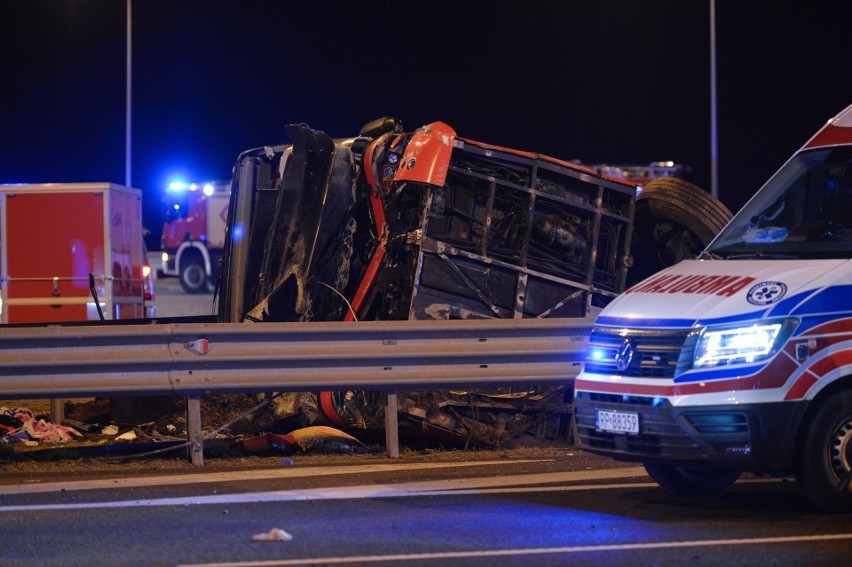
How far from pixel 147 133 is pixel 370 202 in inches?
1632

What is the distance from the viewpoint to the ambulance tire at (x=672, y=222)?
1186 cm

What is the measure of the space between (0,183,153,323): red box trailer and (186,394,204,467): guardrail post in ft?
25.9

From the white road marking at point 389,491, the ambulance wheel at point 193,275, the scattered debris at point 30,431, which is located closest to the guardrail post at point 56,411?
the scattered debris at point 30,431

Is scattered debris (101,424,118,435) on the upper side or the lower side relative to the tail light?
lower

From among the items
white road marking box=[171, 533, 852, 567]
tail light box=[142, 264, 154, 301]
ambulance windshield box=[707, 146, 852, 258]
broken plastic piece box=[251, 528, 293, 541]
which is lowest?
white road marking box=[171, 533, 852, 567]

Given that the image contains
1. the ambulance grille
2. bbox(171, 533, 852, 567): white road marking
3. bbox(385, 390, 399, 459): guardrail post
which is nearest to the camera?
bbox(171, 533, 852, 567): white road marking

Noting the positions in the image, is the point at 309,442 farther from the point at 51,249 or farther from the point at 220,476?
the point at 51,249

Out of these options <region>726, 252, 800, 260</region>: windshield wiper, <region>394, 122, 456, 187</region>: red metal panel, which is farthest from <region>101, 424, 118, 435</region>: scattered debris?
<region>726, 252, 800, 260</region>: windshield wiper

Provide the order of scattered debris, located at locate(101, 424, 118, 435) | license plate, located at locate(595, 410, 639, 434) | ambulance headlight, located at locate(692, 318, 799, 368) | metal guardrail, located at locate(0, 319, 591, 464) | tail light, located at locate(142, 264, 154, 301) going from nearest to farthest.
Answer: ambulance headlight, located at locate(692, 318, 799, 368), license plate, located at locate(595, 410, 639, 434), metal guardrail, located at locate(0, 319, 591, 464), scattered debris, located at locate(101, 424, 118, 435), tail light, located at locate(142, 264, 154, 301)

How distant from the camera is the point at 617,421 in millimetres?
6902

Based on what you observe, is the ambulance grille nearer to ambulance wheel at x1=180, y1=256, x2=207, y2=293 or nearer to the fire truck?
the fire truck

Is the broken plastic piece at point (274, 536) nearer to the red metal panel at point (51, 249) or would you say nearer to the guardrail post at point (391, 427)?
the guardrail post at point (391, 427)

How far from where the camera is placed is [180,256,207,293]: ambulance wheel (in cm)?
3606

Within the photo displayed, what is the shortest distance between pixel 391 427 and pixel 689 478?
7.99ft
